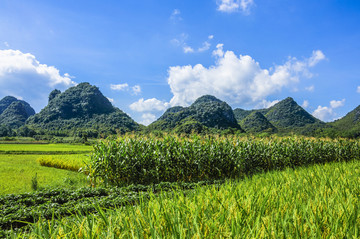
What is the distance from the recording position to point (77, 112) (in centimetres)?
16500

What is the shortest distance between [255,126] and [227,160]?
12853 cm

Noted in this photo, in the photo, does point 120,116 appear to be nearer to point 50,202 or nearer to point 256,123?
point 256,123

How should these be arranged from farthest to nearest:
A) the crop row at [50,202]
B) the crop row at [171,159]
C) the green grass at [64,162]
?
the green grass at [64,162], the crop row at [171,159], the crop row at [50,202]

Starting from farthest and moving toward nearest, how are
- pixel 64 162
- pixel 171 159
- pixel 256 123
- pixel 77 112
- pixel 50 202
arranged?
pixel 77 112 → pixel 256 123 → pixel 64 162 → pixel 171 159 → pixel 50 202

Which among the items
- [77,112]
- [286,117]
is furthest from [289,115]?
[77,112]

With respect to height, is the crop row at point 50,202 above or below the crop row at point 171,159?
below

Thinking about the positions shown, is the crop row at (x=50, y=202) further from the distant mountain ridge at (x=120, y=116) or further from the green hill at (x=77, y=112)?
the green hill at (x=77, y=112)

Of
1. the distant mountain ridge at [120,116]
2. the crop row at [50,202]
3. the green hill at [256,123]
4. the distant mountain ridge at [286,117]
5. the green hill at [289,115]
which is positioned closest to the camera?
the crop row at [50,202]

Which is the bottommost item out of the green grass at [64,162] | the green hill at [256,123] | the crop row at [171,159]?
the green grass at [64,162]

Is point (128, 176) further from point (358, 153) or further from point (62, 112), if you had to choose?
point (62, 112)

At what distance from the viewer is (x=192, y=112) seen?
142000mm

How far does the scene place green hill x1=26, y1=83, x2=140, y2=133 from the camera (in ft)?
456

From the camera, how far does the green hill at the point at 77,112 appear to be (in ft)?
456

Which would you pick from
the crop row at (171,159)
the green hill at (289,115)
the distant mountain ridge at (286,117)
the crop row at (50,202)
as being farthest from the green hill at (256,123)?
the crop row at (50,202)
